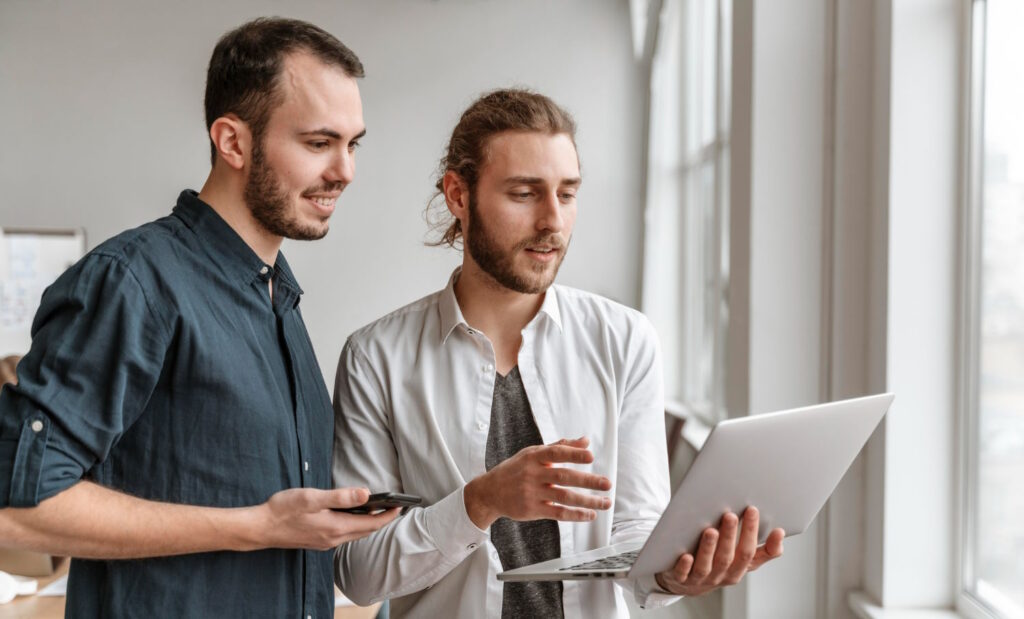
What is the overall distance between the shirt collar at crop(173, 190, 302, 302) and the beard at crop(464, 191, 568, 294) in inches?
16.0

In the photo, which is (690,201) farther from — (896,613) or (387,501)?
(387,501)

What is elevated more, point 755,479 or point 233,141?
point 233,141

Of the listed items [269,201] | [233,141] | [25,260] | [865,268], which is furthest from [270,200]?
[25,260]

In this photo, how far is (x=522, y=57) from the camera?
23.9 ft

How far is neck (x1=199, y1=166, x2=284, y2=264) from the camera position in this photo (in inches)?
62.7

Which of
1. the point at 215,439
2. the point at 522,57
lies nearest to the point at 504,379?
the point at 215,439

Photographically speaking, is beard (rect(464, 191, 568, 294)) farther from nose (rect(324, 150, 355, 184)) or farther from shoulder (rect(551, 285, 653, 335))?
nose (rect(324, 150, 355, 184))

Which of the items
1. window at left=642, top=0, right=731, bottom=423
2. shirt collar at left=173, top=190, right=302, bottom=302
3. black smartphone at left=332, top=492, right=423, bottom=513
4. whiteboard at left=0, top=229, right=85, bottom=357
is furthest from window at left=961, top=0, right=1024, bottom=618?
whiteboard at left=0, top=229, right=85, bottom=357

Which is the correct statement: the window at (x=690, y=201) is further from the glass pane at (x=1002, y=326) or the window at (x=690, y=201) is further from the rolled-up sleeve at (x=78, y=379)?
the rolled-up sleeve at (x=78, y=379)

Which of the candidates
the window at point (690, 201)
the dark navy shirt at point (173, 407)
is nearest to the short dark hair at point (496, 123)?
the dark navy shirt at point (173, 407)

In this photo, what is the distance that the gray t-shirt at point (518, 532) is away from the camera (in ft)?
5.66

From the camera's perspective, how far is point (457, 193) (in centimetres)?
191

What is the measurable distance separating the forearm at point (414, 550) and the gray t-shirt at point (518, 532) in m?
0.11

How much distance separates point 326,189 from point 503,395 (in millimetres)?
498
